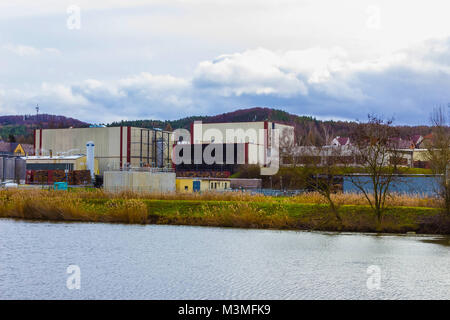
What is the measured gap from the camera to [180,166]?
83875mm

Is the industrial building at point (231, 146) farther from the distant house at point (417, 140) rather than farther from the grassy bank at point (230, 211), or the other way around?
the grassy bank at point (230, 211)

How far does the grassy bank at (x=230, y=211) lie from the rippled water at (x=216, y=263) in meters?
1.55

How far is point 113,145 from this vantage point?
80.9 meters

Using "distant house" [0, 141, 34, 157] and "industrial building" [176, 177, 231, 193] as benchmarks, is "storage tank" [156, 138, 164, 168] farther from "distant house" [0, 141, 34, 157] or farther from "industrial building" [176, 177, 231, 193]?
"distant house" [0, 141, 34, 157]

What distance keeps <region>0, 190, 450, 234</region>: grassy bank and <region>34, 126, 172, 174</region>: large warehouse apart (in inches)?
1568

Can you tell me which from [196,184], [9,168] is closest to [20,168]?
[9,168]

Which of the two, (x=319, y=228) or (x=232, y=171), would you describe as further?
(x=232, y=171)

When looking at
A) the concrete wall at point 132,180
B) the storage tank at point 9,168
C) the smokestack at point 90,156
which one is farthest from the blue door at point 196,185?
the storage tank at point 9,168

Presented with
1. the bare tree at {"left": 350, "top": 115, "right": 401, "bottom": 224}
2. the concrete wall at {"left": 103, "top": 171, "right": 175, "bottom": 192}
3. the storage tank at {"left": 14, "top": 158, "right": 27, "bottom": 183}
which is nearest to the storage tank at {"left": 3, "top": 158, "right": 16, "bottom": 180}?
the storage tank at {"left": 14, "top": 158, "right": 27, "bottom": 183}

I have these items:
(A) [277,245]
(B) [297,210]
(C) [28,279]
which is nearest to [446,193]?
(B) [297,210]

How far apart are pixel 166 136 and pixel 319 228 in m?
62.3

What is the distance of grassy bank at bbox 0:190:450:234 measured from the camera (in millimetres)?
31688

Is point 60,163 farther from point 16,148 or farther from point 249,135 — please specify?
point 16,148
